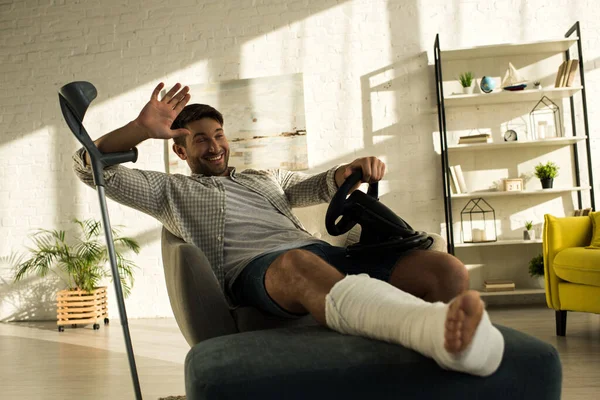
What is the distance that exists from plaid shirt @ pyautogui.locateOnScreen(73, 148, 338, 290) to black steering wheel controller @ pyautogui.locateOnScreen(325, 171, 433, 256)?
1.07ft

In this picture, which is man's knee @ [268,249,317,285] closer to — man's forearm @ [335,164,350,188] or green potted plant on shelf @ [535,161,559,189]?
man's forearm @ [335,164,350,188]

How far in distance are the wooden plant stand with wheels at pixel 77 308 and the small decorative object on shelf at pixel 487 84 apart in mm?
3416

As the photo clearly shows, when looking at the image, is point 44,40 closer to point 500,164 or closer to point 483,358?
point 500,164

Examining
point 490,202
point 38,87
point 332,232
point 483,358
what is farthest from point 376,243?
point 38,87

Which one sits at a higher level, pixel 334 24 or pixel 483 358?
pixel 334 24

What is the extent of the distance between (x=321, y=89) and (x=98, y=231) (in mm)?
2222

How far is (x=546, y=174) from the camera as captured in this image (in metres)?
4.57

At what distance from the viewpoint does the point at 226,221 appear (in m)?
2.00

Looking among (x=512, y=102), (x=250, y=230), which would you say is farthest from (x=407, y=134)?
(x=250, y=230)

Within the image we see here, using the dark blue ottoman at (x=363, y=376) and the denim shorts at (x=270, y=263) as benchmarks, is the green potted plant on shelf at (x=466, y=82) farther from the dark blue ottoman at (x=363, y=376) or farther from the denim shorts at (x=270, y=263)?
the dark blue ottoman at (x=363, y=376)

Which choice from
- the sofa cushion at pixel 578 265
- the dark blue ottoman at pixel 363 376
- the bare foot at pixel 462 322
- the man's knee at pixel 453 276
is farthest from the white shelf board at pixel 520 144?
the bare foot at pixel 462 322

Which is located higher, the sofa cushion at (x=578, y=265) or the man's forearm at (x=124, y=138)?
the man's forearm at (x=124, y=138)

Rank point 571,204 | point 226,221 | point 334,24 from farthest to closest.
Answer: point 334,24, point 571,204, point 226,221

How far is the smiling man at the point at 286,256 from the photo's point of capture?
109cm
